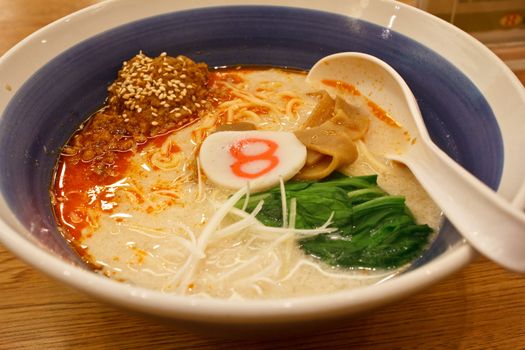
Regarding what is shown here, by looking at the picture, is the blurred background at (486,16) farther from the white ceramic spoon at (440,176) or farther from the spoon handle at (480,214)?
the spoon handle at (480,214)

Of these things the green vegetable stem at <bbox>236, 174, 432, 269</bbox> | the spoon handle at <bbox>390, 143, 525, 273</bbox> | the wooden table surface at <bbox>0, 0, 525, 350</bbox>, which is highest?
the spoon handle at <bbox>390, 143, 525, 273</bbox>

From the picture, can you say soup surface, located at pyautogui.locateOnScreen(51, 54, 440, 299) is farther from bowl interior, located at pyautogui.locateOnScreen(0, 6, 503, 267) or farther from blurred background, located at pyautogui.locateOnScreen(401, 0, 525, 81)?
blurred background, located at pyautogui.locateOnScreen(401, 0, 525, 81)

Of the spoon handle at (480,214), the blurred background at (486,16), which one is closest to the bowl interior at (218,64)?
the spoon handle at (480,214)

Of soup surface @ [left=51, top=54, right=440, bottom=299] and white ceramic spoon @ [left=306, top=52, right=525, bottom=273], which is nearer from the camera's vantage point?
white ceramic spoon @ [left=306, top=52, right=525, bottom=273]

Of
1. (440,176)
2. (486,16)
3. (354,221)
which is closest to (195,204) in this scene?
(354,221)

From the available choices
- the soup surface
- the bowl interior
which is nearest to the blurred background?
the bowl interior

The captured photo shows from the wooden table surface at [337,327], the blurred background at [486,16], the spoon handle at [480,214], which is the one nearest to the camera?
the spoon handle at [480,214]
